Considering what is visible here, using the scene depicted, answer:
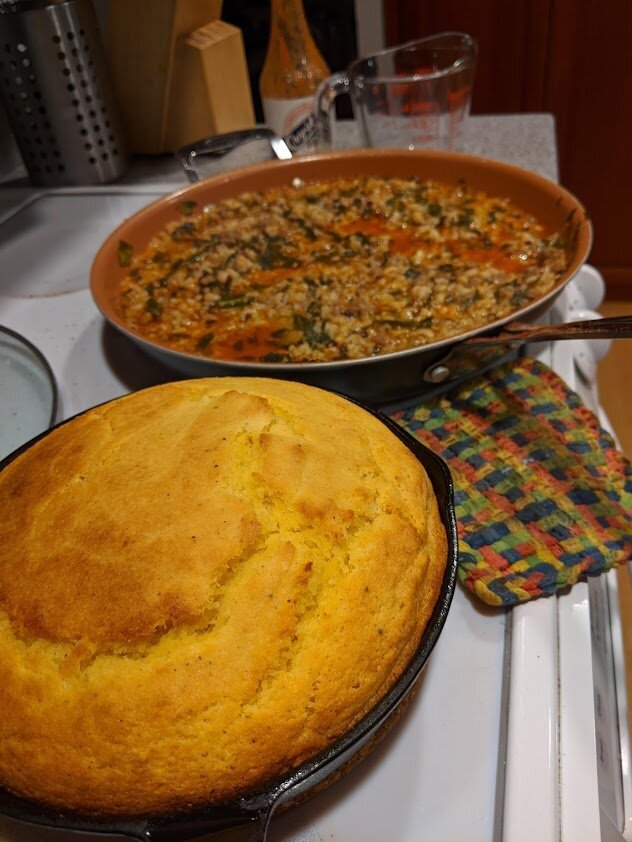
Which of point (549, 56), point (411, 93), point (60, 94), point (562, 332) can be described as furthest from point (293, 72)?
point (549, 56)

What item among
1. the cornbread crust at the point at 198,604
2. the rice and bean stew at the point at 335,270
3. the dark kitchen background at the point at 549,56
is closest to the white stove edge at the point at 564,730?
the cornbread crust at the point at 198,604

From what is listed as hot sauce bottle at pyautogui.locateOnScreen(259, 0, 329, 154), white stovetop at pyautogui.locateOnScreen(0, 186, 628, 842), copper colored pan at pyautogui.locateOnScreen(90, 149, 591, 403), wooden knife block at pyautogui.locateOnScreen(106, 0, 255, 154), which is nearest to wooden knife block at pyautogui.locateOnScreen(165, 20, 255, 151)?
wooden knife block at pyautogui.locateOnScreen(106, 0, 255, 154)

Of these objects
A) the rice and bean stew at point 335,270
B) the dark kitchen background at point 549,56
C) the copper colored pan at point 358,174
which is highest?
the copper colored pan at point 358,174

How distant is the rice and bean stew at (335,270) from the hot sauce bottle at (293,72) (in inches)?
9.6

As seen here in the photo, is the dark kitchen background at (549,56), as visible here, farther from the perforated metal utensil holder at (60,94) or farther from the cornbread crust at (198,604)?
the cornbread crust at (198,604)

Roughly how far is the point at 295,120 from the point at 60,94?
20.6 inches

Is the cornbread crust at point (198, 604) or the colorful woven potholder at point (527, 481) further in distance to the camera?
the colorful woven potholder at point (527, 481)

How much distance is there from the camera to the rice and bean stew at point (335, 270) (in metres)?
0.99

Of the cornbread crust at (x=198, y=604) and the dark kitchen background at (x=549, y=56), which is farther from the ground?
the cornbread crust at (x=198, y=604)

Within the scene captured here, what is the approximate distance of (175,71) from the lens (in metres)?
1.58

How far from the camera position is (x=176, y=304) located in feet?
3.59

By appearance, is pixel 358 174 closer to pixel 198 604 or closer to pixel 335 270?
pixel 335 270

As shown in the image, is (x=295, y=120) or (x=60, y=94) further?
(x=295, y=120)

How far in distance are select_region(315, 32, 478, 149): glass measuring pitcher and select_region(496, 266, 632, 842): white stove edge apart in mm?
1102
